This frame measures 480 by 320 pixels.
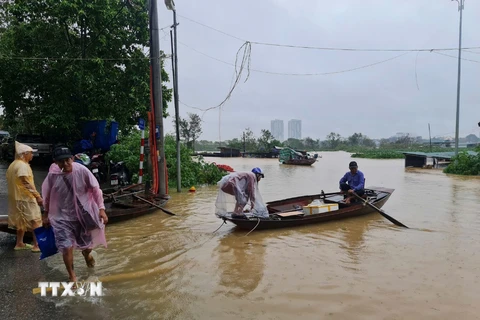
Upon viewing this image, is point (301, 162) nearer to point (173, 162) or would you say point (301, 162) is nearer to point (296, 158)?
point (296, 158)

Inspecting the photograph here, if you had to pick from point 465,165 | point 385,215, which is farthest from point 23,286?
point 465,165

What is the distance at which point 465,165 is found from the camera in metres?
22.9

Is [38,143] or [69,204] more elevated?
[38,143]

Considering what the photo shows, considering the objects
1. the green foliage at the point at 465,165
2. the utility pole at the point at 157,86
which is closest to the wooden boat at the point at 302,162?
the green foliage at the point at 465,165

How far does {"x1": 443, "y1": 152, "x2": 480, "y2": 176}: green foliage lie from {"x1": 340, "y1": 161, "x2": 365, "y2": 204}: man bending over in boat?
1732cm

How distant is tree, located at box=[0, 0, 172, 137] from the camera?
14570 millimetres

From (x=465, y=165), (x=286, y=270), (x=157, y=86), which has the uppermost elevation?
(x=157, y=86)

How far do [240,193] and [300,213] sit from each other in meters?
1.65

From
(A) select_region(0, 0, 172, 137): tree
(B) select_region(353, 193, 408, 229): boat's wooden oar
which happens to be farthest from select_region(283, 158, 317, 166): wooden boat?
(B) select_region(353, 193, 408, 229): boat's wooden oar

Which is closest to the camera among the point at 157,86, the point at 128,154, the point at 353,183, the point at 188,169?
the point at 353,183

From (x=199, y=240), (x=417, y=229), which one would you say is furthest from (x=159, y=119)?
(x=417, y=229)

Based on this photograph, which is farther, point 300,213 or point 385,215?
point 385,215

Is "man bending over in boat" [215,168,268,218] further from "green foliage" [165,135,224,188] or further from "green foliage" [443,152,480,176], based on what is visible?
"green foliage" [443,152,480,176]

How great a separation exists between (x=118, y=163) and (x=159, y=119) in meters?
3.48
